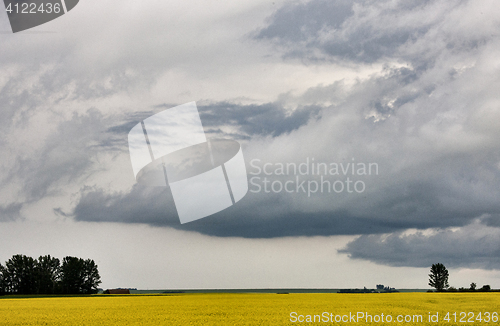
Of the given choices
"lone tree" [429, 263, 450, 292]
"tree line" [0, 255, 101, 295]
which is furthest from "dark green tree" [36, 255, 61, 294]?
"lone tree" [429, 263, 450, 292]

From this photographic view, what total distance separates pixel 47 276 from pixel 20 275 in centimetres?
881

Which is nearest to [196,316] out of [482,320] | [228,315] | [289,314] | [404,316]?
[228,315]

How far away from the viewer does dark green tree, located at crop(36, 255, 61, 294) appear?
143250 millimetres

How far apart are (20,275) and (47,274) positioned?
333 inches

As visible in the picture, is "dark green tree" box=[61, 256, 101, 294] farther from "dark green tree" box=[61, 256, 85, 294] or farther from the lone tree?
the lone tree

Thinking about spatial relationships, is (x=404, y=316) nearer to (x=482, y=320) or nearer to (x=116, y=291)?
(x=482, y=320)

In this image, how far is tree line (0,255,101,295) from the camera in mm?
144250

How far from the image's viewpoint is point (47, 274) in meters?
148

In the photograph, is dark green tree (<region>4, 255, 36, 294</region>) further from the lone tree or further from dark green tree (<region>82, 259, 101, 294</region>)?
the lone tree

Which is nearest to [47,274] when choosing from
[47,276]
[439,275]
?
[47,276]

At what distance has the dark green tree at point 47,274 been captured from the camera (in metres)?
143

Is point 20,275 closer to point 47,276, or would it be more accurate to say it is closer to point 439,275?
point 47,276

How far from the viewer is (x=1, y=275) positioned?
5753 inches

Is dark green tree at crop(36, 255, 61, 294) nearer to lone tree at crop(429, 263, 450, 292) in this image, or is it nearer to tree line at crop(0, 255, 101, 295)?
tree line at crop(0, 255, 101, 295)
